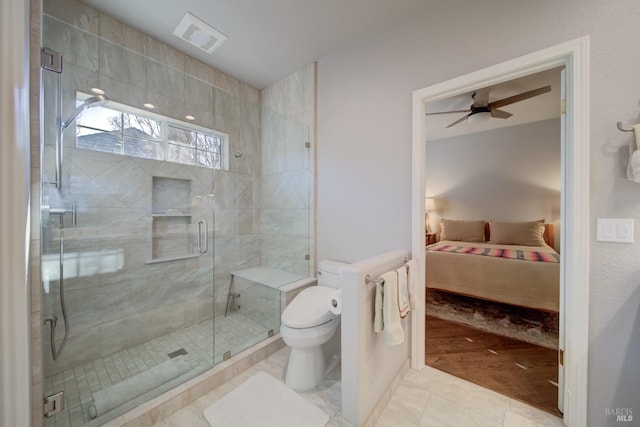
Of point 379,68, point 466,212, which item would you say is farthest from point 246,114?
point 466,212

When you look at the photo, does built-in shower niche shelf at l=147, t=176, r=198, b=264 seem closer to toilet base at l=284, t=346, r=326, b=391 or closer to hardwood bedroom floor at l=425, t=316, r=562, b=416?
toilet base at l=284, t=346, r=326, b=391

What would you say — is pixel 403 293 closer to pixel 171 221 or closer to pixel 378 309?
pixel 378 309

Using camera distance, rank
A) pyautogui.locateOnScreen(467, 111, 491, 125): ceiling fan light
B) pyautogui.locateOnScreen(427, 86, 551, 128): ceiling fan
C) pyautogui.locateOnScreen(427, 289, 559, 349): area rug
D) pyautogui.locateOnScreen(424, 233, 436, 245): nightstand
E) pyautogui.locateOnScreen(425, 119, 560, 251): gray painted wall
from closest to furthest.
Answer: pyautogui.locateOnScreen(427, 289, 559, 349): area rug → pyautogui.locateOnScreen(427, 86, 551, 128): ceiling fan → pyautogui.locateOnScreen(467, 111, 491, 125): ceiling fan light → pyautogui.locateOnScreen(425, 119, 560, 251): gray painted wall → pyautogui.locateOnScreen(424, 233, 436, 245): nightstand

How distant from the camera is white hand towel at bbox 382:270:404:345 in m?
1.25

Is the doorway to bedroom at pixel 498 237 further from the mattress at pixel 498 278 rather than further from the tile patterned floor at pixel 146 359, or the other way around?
the tile patterned floor at pixel 146 359

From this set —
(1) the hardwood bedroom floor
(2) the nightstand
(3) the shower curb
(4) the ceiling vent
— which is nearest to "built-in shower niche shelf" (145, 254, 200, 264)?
(3) the shower curb

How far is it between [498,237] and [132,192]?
16.5 ft

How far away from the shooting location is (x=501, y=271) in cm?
263

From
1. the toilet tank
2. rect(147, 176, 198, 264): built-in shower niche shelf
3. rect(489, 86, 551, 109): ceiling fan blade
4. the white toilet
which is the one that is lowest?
the white toilet

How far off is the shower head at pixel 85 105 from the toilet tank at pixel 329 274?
2.17 metres

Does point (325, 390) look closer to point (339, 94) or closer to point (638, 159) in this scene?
point (638, 159)

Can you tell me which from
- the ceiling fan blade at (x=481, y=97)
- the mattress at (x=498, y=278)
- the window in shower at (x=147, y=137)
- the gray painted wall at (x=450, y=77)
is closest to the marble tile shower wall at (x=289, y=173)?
the gray painted wall at (x=450, y=77)

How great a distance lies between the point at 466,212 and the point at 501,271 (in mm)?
2286

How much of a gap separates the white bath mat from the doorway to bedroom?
1101mm
